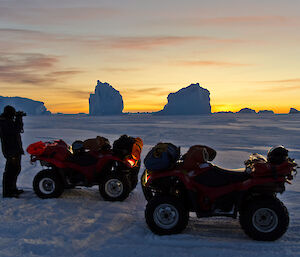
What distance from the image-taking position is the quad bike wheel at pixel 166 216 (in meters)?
4.45

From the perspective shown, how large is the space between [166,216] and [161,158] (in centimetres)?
81

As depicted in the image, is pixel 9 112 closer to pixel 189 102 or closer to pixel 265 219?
pixel 265 219

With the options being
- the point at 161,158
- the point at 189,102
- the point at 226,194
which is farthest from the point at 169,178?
the point at 189,102

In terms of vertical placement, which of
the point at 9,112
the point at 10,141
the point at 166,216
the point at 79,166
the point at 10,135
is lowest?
the point at 166,216

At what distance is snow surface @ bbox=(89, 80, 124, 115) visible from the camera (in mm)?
162125

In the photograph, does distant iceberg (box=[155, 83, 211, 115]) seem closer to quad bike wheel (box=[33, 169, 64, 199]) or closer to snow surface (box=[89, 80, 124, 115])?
snow surface (box=[89, 80, 124, 115])

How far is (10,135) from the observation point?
250 inches

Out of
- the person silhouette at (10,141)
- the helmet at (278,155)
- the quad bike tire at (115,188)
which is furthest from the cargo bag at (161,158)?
the person silhouette at (10,141)

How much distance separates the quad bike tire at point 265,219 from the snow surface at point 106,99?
15953cm

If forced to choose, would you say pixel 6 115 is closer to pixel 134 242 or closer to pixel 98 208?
pixel 98 208

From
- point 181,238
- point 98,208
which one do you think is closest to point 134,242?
point 181,238

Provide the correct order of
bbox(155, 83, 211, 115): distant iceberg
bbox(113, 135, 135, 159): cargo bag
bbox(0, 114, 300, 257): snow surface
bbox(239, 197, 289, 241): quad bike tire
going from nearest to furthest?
bbox(0, 114, 300, 257): snow surface, bbox(239, 197, 289, 241): quad bike tire, bbox(113, 135, 135, 159): cargo bag, bbox(155, 83, 211, 115): distant iceberg

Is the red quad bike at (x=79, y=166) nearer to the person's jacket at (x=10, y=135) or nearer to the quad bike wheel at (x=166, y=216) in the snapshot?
the person's jacket at (x=10, y=135)

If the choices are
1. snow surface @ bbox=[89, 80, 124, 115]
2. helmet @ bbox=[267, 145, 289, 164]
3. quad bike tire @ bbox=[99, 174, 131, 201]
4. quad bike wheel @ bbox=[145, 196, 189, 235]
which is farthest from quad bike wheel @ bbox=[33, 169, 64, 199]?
snow surface @ bbox=[89, 80, 124, 115]
